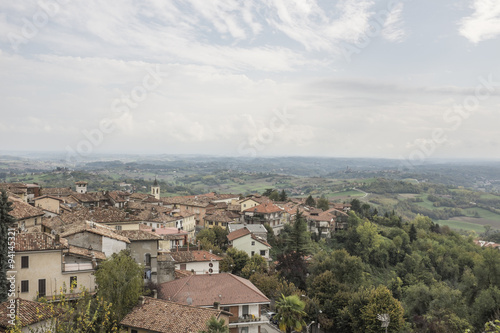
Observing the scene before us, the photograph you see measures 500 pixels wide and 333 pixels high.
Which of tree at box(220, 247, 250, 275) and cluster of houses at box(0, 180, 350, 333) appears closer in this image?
cluster of houses at box(0, 180, 350, 333)

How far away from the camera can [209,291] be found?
96.7 ft

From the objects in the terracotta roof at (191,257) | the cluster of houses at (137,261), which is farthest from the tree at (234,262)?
the cluster of houses at (137,261)

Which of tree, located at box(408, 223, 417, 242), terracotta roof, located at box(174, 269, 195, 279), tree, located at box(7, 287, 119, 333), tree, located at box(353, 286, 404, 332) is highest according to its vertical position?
tree, located at box(7, 287, 119, 333)

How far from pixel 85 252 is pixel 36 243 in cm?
353

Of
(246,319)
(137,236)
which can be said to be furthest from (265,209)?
(246,319)

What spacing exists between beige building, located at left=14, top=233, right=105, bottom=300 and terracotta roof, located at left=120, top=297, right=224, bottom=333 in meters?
3.87

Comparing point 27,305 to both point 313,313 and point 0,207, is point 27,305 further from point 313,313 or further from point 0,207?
point 313,313

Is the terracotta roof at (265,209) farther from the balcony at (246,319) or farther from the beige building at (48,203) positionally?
the balcony at (246,319)

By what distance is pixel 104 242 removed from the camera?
28828mm

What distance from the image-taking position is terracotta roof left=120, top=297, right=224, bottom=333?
22.4 metres

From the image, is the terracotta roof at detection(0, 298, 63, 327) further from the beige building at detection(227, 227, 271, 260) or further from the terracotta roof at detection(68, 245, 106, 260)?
the beige building at detection(227, 227, 271, 260)

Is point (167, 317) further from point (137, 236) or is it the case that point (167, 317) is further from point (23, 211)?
point (23, 211)

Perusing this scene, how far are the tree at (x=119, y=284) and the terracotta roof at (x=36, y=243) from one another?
354cm

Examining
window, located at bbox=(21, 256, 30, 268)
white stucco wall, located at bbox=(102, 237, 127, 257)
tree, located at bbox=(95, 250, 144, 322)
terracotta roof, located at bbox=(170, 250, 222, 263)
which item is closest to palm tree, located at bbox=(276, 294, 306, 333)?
terracotta roof, located at bbox=(170, 250, 222, 263)
